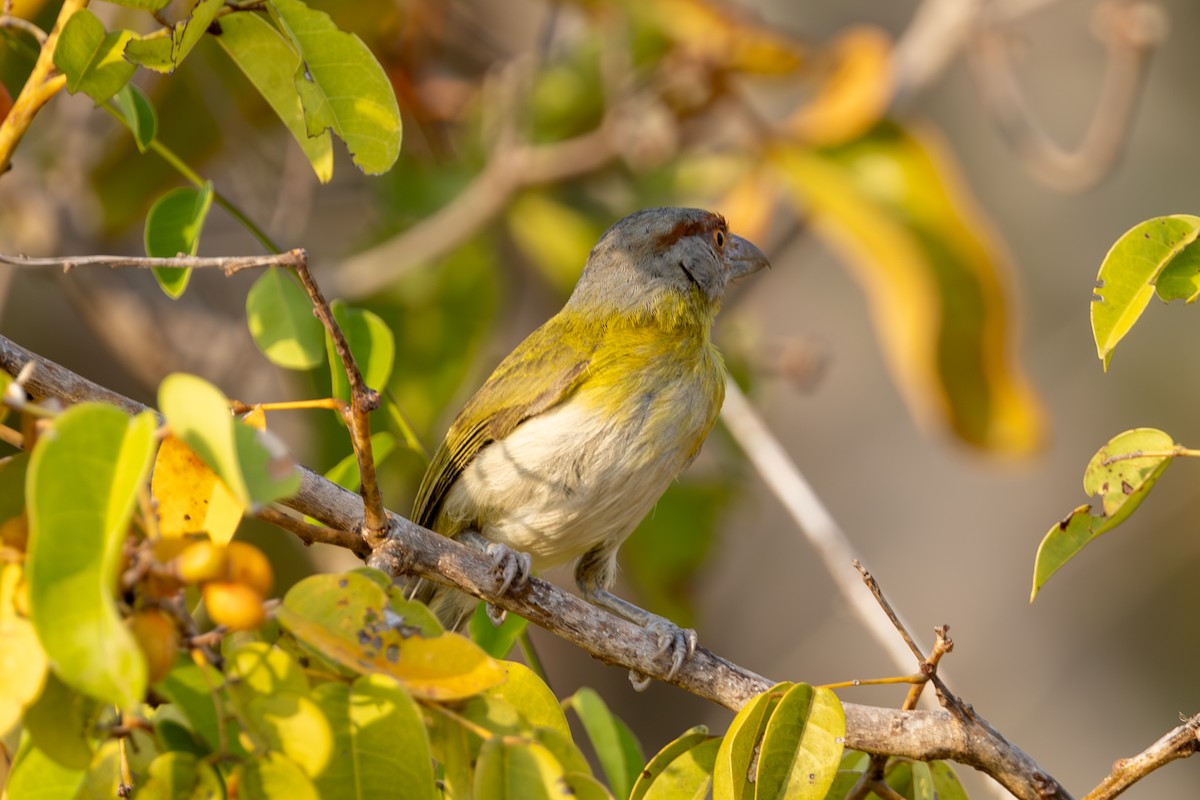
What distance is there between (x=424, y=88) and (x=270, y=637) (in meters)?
3.86

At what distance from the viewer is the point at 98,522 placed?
1253 mm

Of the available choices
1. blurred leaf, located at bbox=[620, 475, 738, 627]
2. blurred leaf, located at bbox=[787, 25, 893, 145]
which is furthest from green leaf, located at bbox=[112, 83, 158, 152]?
blurred leaf, located at bbox=[787, 25, 893, 145]

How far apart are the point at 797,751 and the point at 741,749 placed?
108 millimetres

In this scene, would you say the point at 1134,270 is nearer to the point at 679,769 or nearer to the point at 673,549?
the point at 679,769

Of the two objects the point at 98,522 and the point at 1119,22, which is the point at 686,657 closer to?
the point at 98,522

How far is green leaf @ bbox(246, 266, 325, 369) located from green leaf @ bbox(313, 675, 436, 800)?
0.98 m

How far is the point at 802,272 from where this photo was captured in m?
7.79

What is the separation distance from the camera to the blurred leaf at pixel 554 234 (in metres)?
4.57

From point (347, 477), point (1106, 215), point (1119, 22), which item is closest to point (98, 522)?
point (347, 477)

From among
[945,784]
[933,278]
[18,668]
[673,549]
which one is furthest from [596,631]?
[933,278]

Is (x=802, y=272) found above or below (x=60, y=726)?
above

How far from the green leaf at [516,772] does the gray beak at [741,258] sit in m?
2.66

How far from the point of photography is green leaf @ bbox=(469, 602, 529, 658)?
2797 millimetres

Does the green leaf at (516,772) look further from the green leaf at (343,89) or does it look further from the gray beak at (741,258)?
the gray beak at (741,258)
